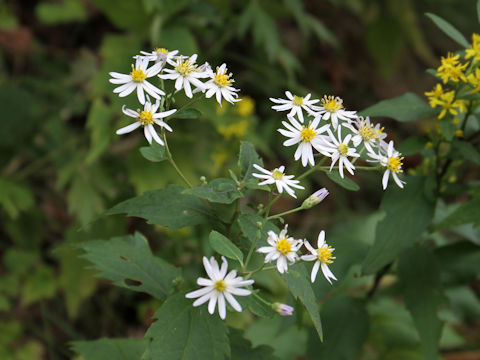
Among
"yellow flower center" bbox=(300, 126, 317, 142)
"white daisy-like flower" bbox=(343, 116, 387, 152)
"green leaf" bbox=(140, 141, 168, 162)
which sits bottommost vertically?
"green leaf" bbox=(140, 141, 168, 162)

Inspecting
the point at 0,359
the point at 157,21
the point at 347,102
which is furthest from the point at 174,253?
the point at 347,102

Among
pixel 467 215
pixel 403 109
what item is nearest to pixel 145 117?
pixel 403 109

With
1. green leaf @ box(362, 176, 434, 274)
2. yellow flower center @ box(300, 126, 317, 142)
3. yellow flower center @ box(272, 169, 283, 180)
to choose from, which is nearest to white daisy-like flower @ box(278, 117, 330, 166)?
yellow flower center @ box(300, 126, 317, 142)

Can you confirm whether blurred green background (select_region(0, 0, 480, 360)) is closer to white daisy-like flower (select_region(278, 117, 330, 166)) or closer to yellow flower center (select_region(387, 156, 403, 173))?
yellow flower center (select_region(387, 156, 403, 173))

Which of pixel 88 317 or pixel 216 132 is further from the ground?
pixel 216 132

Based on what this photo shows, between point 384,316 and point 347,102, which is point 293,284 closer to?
point 384,316

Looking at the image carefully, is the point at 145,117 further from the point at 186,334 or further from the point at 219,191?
the point at 186,334
